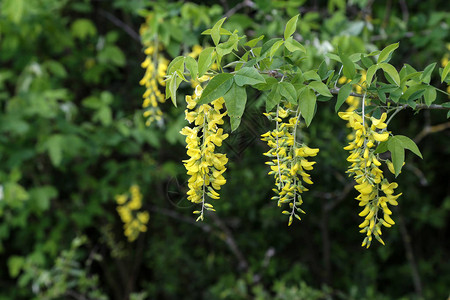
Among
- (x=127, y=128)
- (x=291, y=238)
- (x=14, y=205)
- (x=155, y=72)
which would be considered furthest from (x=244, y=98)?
(x=291, y=238)

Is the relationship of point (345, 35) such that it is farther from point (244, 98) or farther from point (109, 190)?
point (109, 190)

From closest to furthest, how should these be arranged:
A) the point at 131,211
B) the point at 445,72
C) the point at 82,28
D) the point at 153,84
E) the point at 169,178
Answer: the point at 445,72
the point at 153,84
the point at 169,178
the point at 82,28
the point at 131,211

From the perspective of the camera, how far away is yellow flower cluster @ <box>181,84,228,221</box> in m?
0.98

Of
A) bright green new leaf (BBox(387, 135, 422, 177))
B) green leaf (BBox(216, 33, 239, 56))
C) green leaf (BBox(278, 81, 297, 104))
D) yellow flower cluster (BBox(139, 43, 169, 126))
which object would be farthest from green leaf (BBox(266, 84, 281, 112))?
yellow flower cluster (BBox(139, 43, 169, 126))

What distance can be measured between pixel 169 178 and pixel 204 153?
244cm

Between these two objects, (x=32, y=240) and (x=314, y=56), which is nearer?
(x=314, y=56)

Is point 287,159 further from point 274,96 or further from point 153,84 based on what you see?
point 153,84

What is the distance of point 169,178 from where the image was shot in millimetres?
3391

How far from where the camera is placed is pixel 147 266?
446 cm

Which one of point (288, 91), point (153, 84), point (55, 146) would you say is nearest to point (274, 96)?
point (288, 91)

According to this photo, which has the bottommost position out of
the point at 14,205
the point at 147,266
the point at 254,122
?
the point at 147,266

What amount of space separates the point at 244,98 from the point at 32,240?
12.4ft

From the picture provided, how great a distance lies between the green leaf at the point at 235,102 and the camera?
93 centimetres

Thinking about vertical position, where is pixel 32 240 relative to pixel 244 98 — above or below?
below
